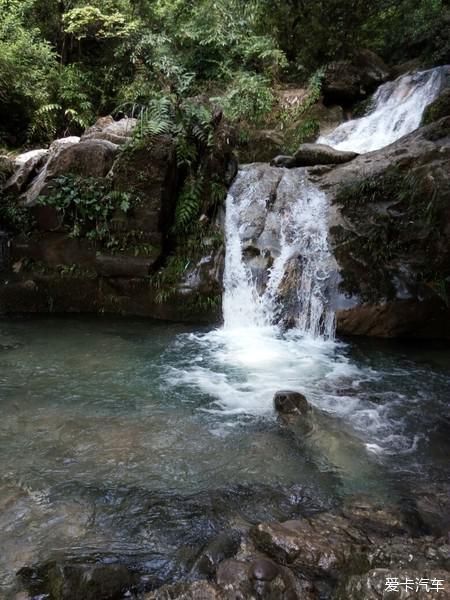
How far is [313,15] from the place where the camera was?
41.5 ft

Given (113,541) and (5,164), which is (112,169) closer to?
(5,164)

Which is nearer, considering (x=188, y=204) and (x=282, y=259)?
(x=282, y=259)

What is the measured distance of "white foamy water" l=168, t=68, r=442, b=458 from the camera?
4.83 meters

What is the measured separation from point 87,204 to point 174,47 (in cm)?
900

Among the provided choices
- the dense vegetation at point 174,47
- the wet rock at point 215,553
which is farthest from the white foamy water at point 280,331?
the dense vegetation at point 174,47

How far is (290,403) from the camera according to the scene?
4.55 metres

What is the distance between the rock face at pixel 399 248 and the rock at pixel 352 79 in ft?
20.1

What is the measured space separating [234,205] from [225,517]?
6.21 metres

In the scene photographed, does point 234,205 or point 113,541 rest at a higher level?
point 234,205

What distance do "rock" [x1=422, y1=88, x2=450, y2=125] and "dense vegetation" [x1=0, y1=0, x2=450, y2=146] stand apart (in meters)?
3.59

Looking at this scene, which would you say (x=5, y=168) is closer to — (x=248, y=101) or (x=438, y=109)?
(x=248, y=101)

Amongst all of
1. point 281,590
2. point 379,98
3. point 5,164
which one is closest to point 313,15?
point 379,98

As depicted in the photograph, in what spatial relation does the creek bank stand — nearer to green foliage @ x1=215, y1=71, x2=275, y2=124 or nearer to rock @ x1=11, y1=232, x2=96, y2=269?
rock @ x1=11, y1=232, x2=96, y2=269

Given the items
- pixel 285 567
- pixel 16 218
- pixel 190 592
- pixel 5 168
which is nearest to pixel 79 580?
pixel 190 592
